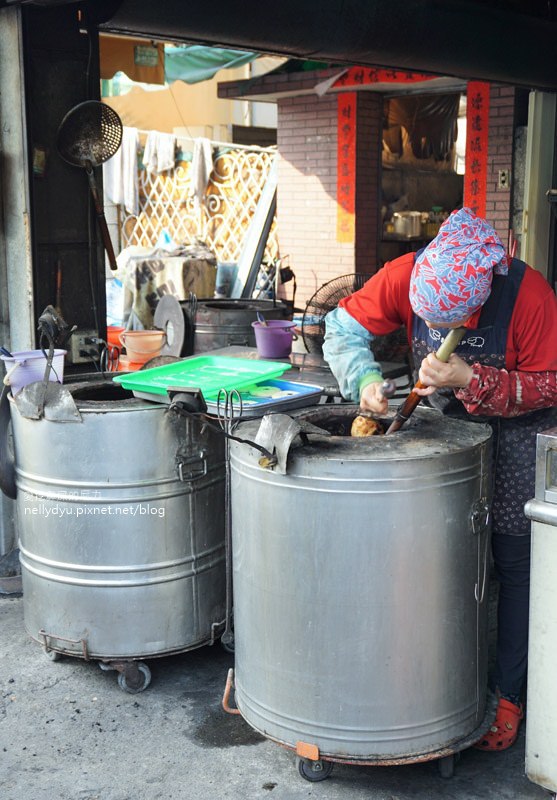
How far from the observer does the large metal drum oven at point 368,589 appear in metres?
2.71

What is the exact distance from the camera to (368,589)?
8.95 ft

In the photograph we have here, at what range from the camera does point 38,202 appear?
4.66 m

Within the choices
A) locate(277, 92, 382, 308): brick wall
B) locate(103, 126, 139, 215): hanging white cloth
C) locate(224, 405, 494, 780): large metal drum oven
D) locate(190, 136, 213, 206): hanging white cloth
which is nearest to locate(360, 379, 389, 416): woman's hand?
locate(224, 405, 494, 780): large metal drum oven

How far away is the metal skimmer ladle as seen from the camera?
4664 millimetres

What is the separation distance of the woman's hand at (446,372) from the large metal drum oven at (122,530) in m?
1.06

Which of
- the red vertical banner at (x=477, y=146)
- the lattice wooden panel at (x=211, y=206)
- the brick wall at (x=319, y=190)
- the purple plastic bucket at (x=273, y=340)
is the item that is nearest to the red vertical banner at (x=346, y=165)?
the brick wall at (x=319, y=190)

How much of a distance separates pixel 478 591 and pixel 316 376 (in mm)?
1429

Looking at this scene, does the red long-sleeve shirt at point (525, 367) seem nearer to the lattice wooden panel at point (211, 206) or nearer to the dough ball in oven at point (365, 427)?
the dough ball in oven at point (365, 427)

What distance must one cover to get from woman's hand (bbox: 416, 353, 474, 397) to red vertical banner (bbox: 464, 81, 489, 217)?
7.03 metres

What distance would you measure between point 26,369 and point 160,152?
1100cm

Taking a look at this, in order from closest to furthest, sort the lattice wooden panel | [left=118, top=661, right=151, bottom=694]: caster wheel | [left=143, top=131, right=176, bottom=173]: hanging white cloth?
[left=118, top=661, right=151, bottom=694]: caster wheel
the lattice wooden panel
[left=143, top=131, right=176, bottom=173]: hanging white cloth

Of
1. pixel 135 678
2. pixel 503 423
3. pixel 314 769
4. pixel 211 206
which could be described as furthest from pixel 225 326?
pixel 211 206

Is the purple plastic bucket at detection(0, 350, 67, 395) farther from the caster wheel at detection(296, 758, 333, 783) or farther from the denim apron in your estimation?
the caster wheel at detection(296, 758, 333, 783)

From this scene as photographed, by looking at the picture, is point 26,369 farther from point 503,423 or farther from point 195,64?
point 195,64
